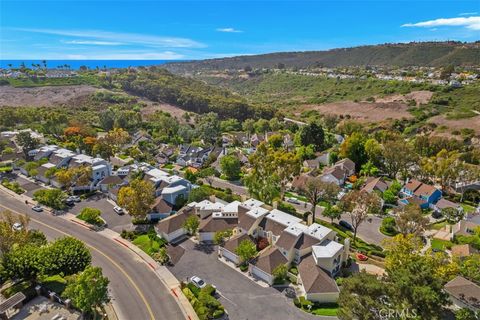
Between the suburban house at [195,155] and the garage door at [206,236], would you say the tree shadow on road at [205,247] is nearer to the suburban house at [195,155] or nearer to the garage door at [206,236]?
the garage door at [206,236]

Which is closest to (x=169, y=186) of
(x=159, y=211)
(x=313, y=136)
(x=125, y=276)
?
(x=159, y=211)

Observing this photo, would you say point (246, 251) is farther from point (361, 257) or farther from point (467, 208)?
point (467, 208)

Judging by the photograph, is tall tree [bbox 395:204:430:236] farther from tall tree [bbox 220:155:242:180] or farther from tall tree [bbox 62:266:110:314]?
tall tree [bbox 220:155:242:180]

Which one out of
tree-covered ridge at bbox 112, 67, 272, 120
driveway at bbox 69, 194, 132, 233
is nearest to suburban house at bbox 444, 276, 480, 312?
driveway at bbox 69, 194, 132, 233

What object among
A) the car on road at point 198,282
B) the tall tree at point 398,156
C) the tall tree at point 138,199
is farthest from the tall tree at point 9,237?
the tall tree at point 398,156

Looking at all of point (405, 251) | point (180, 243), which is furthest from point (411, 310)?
point (180, 243)

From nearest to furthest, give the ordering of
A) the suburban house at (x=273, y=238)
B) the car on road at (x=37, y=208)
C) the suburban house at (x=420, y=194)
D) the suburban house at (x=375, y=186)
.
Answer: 1. the suburban house at (x=273, y=238)
2. the car on road at (x=37, y=208)
3. the suburban house at (x=420, y=194)
4. the suburban house at (x=375, y=186)
